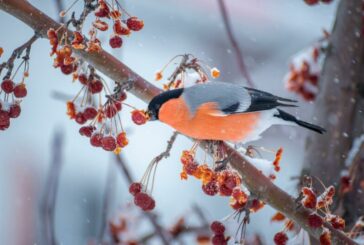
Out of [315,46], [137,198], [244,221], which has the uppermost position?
[315,46]

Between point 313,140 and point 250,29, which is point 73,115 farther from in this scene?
point 250,29

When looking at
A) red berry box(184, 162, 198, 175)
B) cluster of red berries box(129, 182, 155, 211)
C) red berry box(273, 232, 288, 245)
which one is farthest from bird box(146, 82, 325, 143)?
red berry box(273, 232, 288, 245)

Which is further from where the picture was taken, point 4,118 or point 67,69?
point 67,69

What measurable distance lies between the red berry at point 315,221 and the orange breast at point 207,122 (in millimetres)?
413

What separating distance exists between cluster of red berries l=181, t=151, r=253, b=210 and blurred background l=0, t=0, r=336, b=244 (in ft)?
12.6

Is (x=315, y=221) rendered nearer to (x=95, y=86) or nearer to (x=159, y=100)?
(x=159, y=100)

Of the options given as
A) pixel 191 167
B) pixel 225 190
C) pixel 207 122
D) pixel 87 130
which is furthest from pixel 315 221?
pixel 87 130

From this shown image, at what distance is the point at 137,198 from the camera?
182 centimetres

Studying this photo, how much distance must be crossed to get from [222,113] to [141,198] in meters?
0.51

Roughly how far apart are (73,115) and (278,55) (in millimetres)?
6045

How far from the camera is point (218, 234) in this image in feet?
Answer: 6.13

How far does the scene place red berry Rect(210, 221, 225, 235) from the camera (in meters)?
1.86

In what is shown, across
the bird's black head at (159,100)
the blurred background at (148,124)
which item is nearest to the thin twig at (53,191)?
the bird's black head at (159,100)

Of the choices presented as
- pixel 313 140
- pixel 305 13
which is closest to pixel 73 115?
pixel 313 140
